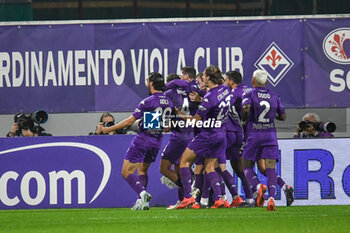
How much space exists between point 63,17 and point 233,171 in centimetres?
488

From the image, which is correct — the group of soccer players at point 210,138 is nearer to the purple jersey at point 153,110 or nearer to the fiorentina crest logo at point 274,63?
→ the purple jersey at point 153,110

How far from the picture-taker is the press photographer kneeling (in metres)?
16.2

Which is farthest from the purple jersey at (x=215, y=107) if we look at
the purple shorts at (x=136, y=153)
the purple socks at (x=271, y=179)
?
the purple socks at (x=271, y=179)

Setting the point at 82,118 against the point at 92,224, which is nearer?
the point at 92,224

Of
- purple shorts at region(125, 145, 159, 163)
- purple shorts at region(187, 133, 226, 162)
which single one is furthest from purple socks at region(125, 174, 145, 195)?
purple shorts at region(187, 133, 226, 162)

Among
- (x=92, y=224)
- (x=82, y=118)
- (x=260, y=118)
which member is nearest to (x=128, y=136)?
(x=82, y=118)

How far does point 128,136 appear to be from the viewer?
53.2ft

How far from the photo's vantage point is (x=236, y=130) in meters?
14.9

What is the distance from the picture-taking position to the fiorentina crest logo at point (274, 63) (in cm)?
1617

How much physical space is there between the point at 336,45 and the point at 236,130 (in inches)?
101

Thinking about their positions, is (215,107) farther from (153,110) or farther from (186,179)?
(186,179)

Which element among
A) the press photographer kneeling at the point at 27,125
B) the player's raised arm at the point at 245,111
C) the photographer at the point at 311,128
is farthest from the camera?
the press photographer kneeling at the point at 27,125

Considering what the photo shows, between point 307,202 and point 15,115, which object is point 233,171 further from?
point 15,115

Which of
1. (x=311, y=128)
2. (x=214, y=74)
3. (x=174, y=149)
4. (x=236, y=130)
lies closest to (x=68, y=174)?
(x=174, y=149)
